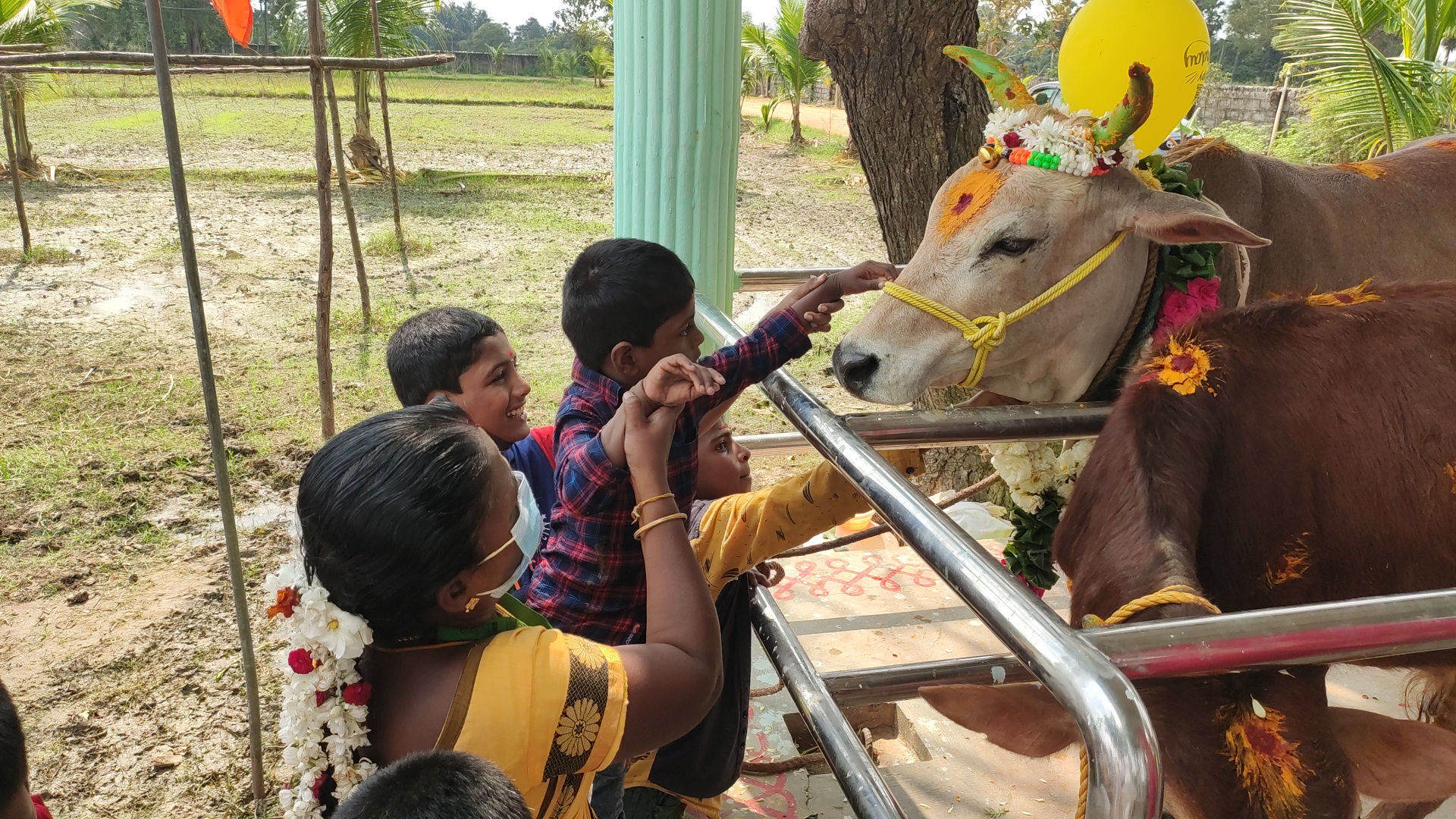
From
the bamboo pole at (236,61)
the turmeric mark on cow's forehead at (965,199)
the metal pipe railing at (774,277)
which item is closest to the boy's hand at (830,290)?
the turmeric mark on cow's forehead at (965,199)

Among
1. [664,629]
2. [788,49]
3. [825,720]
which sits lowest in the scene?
[825,720]

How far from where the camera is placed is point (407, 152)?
62.6ft

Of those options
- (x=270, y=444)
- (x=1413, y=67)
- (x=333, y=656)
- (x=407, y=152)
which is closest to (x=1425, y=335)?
(x=333, y=656)

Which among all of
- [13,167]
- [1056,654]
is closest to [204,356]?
[1056,654]

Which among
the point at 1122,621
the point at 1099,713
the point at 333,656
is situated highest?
the point at 1099,713

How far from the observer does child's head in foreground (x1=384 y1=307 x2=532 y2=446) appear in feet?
7.94

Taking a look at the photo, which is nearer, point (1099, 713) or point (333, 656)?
point (1099, 713)

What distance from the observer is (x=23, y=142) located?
46.4ft

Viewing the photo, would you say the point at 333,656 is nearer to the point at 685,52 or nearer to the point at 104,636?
the point at 685,52

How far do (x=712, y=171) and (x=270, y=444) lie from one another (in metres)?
4.31

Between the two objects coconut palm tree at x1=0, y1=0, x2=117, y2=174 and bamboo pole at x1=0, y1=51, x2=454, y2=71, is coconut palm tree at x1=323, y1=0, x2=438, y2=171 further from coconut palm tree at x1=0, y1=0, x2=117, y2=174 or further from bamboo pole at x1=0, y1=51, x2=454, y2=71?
bamboo pole at x1=0, y1=51, x2=454, y2=71

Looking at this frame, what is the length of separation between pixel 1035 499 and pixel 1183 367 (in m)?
1.02

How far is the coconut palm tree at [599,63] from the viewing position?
3259 cm

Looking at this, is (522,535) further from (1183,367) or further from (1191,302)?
(1191,302)
